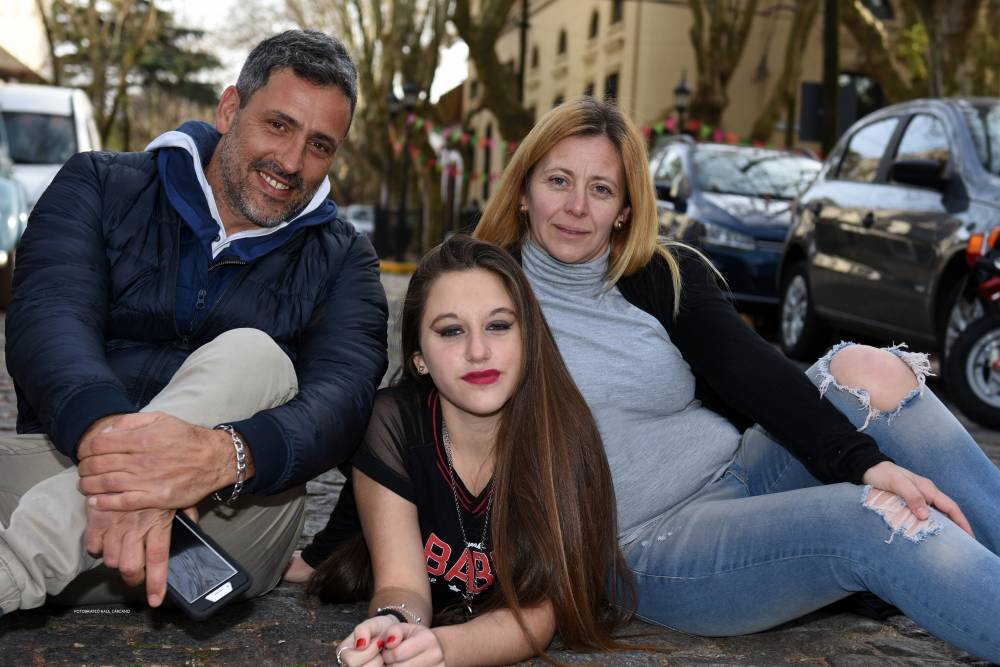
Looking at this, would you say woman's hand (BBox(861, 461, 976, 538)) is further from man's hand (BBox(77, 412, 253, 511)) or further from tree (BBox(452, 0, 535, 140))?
tree (BBox(452, 0, 535, 140))

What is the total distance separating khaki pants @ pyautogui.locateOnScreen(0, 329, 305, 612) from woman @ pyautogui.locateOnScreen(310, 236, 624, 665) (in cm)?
29

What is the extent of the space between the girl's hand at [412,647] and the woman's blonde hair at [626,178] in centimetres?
125

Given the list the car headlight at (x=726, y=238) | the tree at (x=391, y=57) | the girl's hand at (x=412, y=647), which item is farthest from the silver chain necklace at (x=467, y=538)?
the tree at (x=391, y=57)

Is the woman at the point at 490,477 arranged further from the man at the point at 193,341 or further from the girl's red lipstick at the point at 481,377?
the man at the point at 193,341

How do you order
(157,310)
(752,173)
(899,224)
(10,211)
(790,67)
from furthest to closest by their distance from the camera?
(790,67)
(752,173)
(10,211)
(899,224)
(157,310)

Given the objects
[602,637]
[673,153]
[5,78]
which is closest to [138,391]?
[602,637]

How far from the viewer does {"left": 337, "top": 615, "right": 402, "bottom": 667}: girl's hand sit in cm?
259

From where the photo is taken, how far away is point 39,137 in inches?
556

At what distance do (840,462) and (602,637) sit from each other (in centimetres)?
74

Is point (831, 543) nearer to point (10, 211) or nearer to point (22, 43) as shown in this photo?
point (10, 211)

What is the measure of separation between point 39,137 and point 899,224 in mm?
9995

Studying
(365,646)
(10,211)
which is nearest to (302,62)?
(365,646)

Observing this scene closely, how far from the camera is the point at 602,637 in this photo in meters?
3.14

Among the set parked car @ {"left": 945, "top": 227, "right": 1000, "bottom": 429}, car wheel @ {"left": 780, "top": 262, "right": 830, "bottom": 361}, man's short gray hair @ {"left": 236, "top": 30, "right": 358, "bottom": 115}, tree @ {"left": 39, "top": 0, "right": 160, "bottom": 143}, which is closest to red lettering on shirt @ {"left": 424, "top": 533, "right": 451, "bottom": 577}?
man's short gray hair @ {"left": 236, "top": 30, "right": 358, "bottom": 115}
